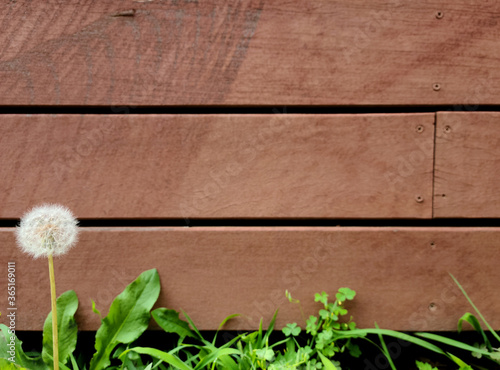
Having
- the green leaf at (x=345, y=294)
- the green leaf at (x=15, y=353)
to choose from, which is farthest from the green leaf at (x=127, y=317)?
the green leaf at (x=345, y=294)

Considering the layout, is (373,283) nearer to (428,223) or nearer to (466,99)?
(428,223)

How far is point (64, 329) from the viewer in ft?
3.29

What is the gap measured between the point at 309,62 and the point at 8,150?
0.92 meters

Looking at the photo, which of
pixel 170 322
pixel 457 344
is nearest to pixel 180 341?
pixel 170 322

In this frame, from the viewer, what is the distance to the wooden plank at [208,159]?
3.38 ft

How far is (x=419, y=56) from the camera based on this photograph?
3.37ft

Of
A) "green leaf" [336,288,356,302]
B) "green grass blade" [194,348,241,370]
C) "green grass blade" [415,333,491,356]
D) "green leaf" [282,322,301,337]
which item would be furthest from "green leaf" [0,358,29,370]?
"green grass blade" [415,333,491,356]

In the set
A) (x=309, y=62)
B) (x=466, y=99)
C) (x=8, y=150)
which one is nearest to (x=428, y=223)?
(x=466, y=99)

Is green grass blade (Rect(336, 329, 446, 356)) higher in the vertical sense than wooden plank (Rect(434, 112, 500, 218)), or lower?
lower

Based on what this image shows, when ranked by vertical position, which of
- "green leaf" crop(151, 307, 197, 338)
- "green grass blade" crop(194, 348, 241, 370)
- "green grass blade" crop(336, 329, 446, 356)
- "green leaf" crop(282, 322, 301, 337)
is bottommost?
"green grass blade" crop(336, 329, 446, 356)

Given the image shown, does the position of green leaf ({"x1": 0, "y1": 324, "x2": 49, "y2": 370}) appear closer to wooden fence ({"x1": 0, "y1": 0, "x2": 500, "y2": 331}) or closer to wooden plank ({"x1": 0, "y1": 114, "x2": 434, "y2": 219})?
wooden fence ({"x1": 0, "y1": 0, "x2": 500, "y2": 331})

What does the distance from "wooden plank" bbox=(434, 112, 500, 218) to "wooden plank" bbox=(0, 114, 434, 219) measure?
46 mm

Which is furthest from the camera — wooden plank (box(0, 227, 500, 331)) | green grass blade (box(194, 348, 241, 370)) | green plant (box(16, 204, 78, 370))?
wooden plank (box(0, 227, 500, 331))

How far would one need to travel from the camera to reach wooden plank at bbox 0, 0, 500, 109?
1.02m
